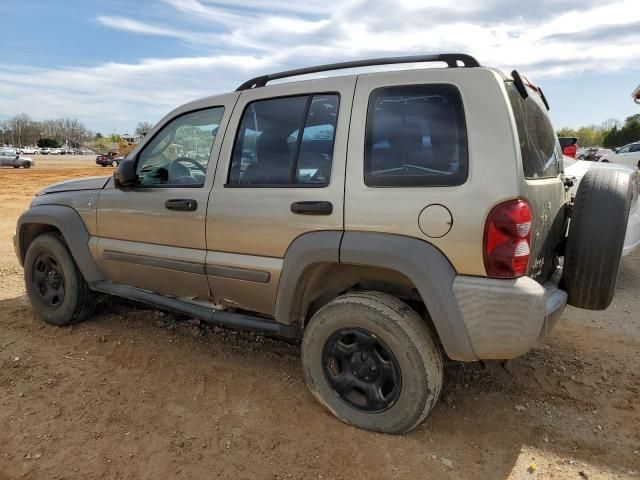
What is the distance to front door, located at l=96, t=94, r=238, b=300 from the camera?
334 centimetres

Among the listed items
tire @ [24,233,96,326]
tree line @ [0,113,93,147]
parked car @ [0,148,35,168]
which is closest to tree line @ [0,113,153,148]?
tree line @ [0,113,93,147]

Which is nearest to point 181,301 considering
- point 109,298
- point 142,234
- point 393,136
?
point 142,234

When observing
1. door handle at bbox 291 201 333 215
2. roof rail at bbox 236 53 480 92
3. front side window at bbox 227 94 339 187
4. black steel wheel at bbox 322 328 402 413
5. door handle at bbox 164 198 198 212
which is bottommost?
black steel wheel at bbox 322 328 402 413

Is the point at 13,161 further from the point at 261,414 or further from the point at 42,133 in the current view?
the point at 42,133

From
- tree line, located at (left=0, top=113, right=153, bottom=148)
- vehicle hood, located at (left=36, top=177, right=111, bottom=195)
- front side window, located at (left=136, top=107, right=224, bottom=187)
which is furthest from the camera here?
tree line, located at (left=0, top=113, right=153, bottom=148)

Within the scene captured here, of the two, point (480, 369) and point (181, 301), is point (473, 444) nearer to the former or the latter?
point (480, 369)

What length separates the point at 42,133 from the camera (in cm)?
11356

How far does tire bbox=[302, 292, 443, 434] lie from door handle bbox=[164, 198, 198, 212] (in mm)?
1159

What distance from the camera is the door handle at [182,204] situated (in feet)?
10.8


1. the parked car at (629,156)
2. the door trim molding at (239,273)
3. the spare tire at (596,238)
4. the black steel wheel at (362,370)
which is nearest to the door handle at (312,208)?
the door trim molding at (239,273)

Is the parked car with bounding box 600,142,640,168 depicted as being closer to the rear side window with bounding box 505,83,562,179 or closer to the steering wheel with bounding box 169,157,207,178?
the rear side window with bounding box 505,83,562,179

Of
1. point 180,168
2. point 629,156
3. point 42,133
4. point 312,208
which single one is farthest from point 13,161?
point 42,133

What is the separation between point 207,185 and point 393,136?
4.38 ft

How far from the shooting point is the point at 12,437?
272cm
